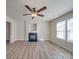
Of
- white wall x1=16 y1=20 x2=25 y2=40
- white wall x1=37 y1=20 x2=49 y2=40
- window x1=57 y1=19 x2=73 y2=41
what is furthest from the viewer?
white wall x1=37 y1=20 x2=49 y2=40

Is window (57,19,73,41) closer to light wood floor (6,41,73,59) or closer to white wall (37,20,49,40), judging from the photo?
light wood floor (6,41,73,59)

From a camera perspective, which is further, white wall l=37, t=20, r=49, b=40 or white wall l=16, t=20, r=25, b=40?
white wall l=37, t=20, r=49, b=40

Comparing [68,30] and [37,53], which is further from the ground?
[68,30]

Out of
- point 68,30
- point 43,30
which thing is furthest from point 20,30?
point 68,30

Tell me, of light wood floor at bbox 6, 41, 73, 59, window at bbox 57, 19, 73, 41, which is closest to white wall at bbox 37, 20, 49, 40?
window at bbox 57, 19, 73, 41

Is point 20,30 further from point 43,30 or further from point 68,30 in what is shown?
point 68,30

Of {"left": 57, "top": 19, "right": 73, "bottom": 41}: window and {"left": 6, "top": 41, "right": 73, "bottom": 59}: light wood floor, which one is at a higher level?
{"left": 57, "top": 19, "right": 73, "bottom": 41}: window

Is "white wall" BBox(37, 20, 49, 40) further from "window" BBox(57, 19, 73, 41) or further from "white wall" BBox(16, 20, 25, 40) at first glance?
"window" BBox(57, 19, 73, 41)

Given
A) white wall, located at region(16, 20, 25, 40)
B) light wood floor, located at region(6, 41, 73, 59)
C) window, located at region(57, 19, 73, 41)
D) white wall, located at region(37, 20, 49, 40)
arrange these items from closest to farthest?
1. light wood floor, located at region(6, 41, 73, 59)
2. window, located at region(57, 19, 73, 41)
3. white wall, located at region(16, 20, 25, 40)
4. white wall, located at region(37, 20, 49, 40)
